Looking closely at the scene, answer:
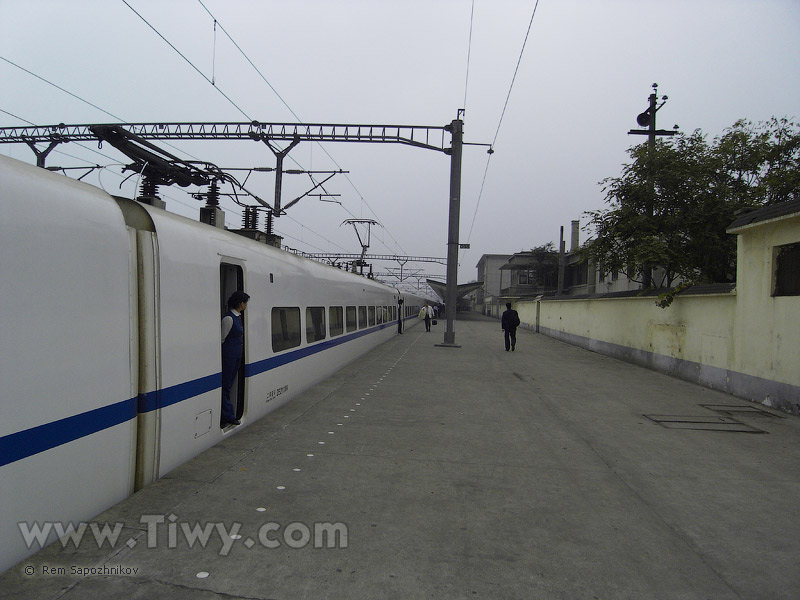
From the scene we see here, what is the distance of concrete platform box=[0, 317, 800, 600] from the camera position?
277cm

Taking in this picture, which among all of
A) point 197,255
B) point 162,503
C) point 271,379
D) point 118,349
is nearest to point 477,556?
point 162,503

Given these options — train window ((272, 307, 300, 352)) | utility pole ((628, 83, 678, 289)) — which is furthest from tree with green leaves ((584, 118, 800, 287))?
train window ((272, 307, 300, 352))

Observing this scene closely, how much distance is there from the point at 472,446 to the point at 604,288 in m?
30.6

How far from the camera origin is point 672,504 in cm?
402

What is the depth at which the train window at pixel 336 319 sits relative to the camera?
33.6ft

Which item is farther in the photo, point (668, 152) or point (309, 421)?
point (668, 152)

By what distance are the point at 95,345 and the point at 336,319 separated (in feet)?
25.2

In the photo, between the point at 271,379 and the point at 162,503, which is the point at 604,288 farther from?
the point at 162,503

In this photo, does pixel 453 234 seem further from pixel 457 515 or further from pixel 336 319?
pixel 457 515

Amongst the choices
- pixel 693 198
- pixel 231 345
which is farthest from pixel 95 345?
pixel 693 198

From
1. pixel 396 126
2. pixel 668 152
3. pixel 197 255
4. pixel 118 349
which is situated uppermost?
pixel 396 126

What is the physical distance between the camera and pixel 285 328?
7121 millimetres

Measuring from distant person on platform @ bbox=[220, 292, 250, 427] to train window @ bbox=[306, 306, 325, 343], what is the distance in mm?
2890

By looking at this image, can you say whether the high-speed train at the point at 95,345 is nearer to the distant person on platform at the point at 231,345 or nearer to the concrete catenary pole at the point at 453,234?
the distant person on platform at the point at 231,345
